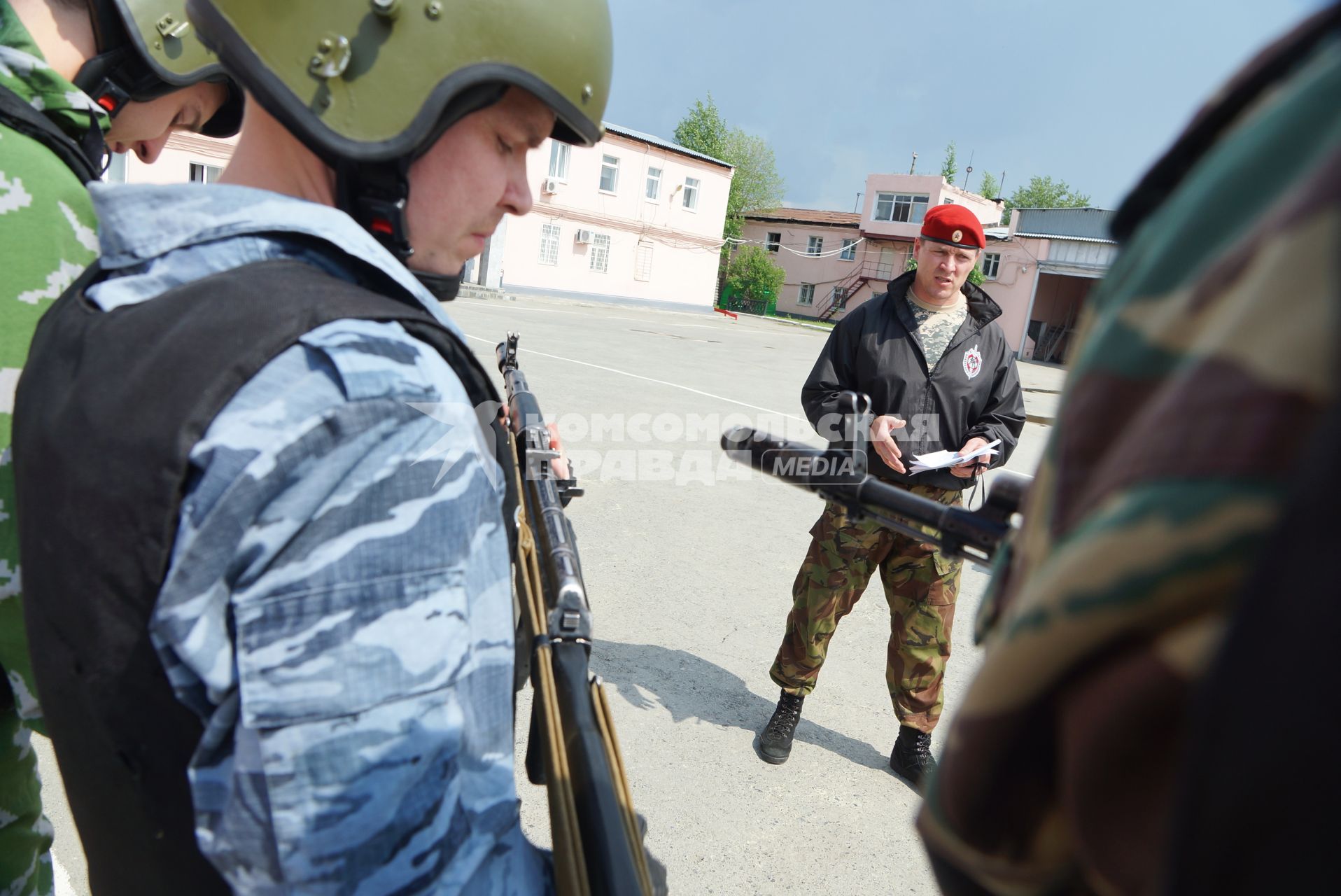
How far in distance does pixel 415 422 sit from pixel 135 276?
0.42 metres

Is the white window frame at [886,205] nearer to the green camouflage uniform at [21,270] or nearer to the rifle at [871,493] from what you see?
the rifle at [871,493]

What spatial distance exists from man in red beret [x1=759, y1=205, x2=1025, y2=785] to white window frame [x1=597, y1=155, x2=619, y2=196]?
29.1 m

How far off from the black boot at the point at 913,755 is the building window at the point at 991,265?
3786cm

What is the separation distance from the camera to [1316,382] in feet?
1.04

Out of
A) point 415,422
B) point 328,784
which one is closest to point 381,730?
point 328,784

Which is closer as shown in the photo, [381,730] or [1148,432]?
[1148,432]

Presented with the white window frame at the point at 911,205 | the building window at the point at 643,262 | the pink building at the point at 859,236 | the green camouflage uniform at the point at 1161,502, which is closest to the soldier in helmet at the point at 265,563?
the green camouflage uniform at the point at 1161,502

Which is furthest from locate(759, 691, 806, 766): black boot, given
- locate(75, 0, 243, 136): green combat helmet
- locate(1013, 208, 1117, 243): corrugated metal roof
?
locate(1013, 208, 1117, 243): corrugated metal roof

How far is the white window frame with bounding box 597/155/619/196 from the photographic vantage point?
3081cm

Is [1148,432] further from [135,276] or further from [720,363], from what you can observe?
[720,363]

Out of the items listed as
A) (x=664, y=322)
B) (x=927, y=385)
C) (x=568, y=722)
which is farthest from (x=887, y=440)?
(x=664, y=322)

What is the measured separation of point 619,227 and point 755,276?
1353 centimetres

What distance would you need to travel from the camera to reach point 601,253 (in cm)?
3170

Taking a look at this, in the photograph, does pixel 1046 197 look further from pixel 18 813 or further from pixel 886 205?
pixel 18 813
